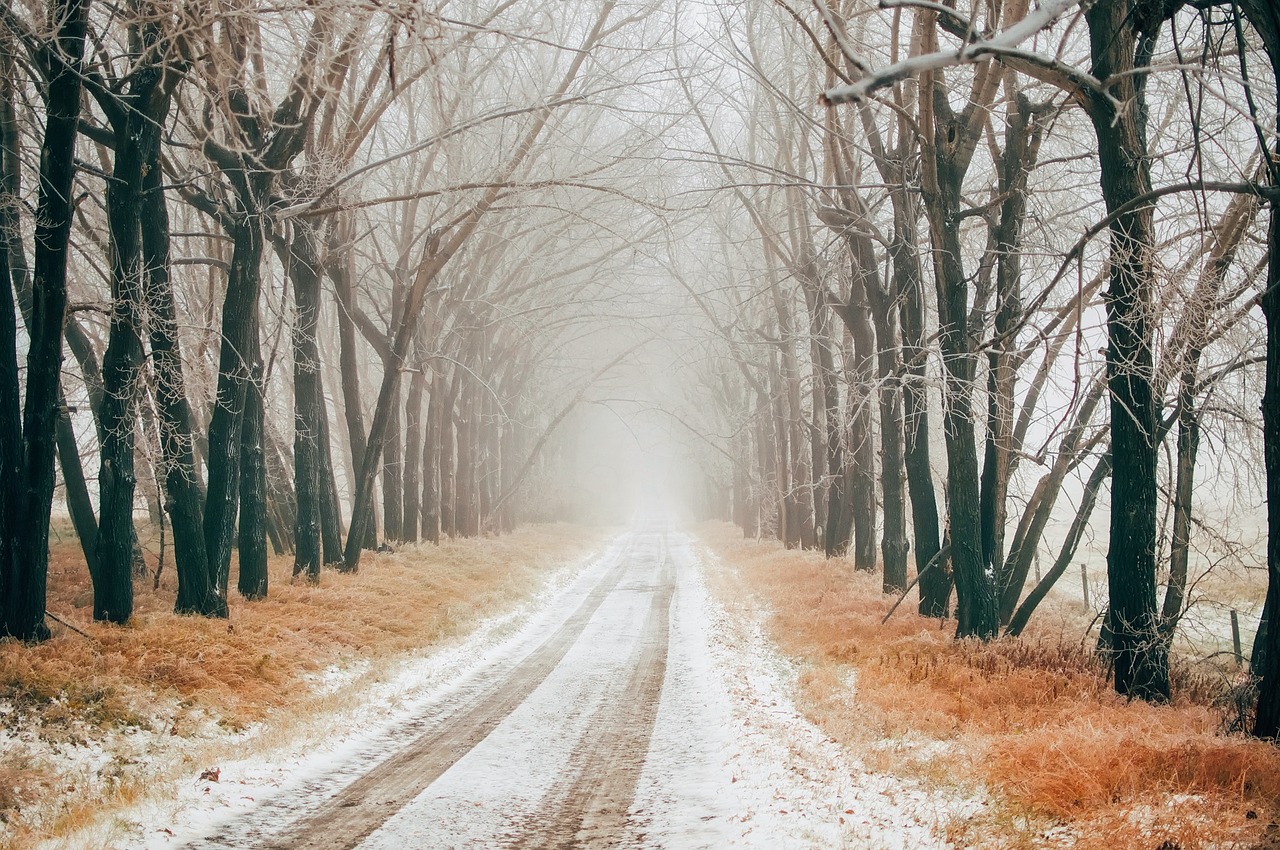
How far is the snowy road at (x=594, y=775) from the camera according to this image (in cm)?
530

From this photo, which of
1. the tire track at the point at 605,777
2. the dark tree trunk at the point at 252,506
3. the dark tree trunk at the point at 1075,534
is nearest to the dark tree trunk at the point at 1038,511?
the dark tree trunk at the point at 1075,534

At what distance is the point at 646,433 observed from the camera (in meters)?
82.1

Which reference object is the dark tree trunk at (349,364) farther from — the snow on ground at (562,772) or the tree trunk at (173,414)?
the snow on ground at (562,772)

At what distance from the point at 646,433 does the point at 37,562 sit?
7400cm

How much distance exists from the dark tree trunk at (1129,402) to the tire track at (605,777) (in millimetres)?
4440

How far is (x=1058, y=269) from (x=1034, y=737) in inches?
338

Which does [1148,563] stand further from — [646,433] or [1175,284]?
[646,433]

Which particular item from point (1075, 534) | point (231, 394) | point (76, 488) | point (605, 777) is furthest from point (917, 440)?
point (76, 488)

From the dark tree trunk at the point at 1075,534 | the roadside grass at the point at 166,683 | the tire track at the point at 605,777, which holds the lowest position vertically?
the tire track at the point at 605,777

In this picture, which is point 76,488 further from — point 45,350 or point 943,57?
point 943,57

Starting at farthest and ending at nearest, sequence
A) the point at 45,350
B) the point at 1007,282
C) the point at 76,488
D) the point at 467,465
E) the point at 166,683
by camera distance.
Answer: the point at 467,465
the point at 76,488
the point at 1007,282
the point at 45,350
the point at 166,683

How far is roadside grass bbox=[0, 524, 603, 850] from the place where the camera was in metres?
6.08

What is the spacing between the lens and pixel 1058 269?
1258cm

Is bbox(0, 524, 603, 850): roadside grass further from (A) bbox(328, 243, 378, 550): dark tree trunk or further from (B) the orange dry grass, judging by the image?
(A) bbox(328, 243, 378, 550): dark tree trunk
